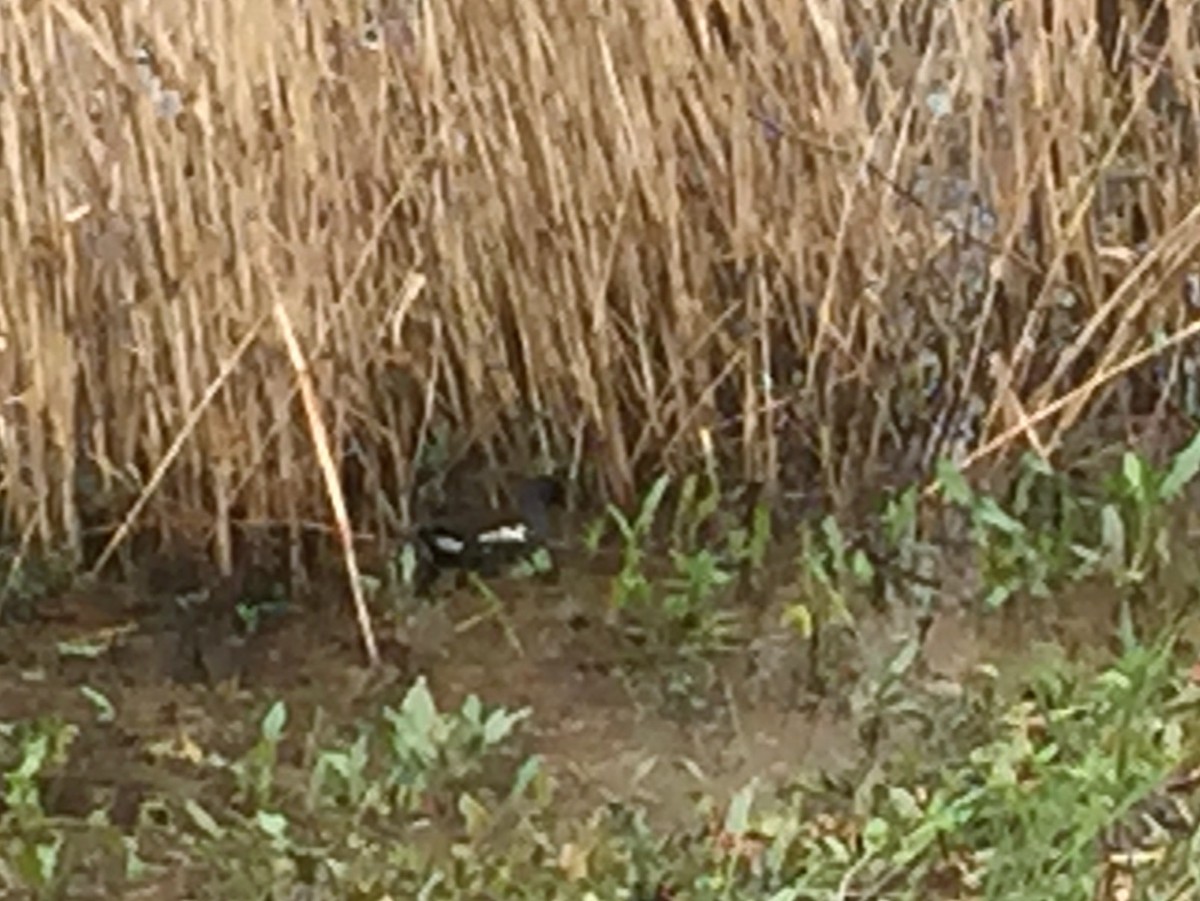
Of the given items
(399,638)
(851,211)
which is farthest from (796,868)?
(851,211)

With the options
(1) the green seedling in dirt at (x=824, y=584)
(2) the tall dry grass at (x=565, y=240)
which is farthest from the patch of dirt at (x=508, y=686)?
(2) the tall dry grass at (x=565, y=240)

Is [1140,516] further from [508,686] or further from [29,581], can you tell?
[29,581]

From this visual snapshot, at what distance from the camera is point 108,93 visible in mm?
2031

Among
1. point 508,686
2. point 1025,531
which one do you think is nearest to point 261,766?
point 508,686

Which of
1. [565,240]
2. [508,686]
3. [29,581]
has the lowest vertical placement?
[508,686]

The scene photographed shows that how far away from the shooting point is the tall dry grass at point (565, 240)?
2.05 meters

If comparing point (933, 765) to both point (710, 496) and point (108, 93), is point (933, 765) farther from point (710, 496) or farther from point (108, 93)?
point (108, 93)

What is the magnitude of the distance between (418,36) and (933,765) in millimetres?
778

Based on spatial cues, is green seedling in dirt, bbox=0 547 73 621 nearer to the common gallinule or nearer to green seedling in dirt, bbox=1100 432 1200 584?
the common gallinule

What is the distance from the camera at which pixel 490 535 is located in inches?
Answer: 91.0

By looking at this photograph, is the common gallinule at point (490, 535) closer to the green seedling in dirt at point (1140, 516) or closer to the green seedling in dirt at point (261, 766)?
the green seedling in dirt at point (261, 766)

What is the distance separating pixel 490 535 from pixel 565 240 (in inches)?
12.5

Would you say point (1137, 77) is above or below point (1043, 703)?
above

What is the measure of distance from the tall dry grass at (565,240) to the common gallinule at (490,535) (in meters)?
0.04
